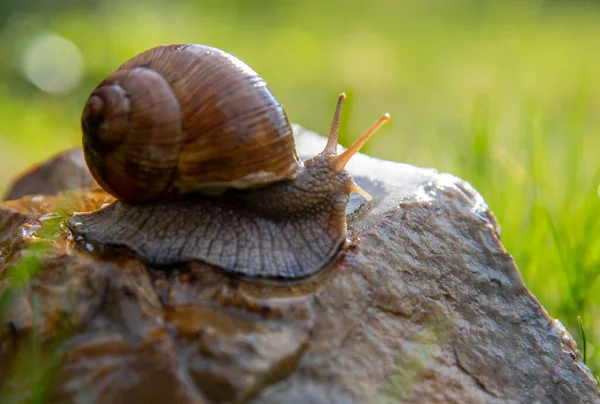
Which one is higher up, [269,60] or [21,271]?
[21,271]

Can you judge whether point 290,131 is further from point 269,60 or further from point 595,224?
point 269,60

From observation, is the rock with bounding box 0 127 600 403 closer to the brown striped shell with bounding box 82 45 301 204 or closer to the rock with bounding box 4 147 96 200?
the brown striped shell with bounding box 82 45 301 204

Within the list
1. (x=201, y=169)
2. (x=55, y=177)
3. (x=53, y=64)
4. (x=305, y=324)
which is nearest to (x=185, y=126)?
(x=201, y=169)

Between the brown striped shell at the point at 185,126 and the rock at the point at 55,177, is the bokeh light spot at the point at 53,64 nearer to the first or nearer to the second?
the rock at the point at 55,177

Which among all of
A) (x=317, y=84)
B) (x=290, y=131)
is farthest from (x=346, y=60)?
(x=290, y=131)

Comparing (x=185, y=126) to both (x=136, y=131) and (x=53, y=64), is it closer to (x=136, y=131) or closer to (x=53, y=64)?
(x=136, y=131)

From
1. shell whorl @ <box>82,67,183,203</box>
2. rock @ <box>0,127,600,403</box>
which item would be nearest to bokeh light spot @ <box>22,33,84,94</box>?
rock @ <box>0,127,600,403</box>
